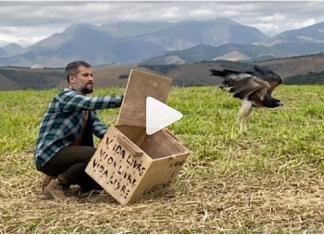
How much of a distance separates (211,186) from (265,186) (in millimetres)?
434

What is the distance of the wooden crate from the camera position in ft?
13.9

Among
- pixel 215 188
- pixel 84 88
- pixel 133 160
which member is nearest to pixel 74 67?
pixel 84 88

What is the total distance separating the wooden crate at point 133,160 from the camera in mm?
4242

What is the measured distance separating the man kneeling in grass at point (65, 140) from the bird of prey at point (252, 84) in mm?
1401

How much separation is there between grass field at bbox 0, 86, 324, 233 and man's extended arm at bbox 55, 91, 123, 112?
2.39 ft

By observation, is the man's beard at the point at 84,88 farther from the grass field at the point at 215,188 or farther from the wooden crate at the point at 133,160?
the grass field at the point at 215,188

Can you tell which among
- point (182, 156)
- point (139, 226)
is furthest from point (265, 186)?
point (139, 226)

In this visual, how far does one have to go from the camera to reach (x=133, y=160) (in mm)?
4250

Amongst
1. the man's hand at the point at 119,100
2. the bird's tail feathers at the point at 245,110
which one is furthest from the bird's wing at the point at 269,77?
the man's hand at the point at 119,100

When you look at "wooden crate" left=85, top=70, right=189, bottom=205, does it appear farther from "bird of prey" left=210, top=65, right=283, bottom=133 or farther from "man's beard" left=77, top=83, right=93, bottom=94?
"bird of prey" left=210, top=65, right=283, bottom=133

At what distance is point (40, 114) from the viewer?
29.1 feet

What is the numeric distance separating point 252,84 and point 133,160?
5.96ft

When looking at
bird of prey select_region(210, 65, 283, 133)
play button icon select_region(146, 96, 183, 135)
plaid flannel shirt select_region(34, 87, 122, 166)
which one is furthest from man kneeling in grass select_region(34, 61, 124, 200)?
bird of prey select_region(210, 65, 283, 133)

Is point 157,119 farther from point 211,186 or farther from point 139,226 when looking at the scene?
point 139,226
